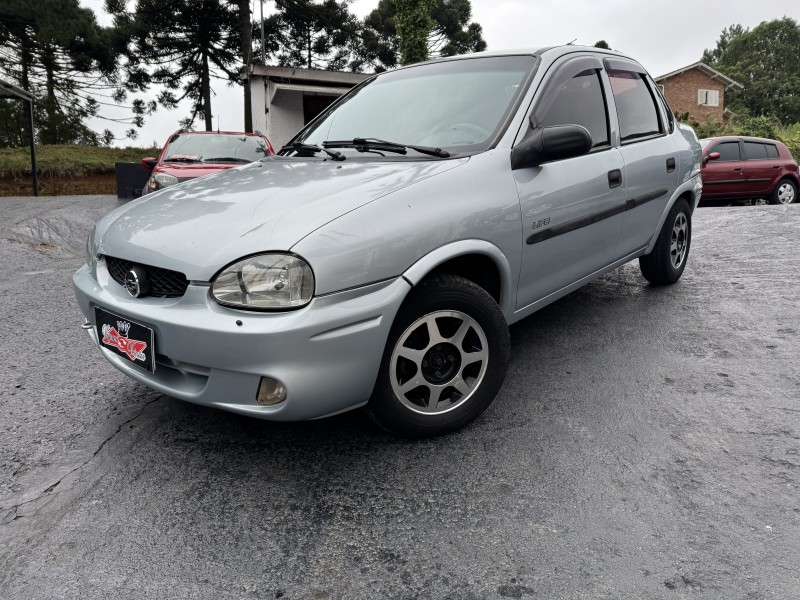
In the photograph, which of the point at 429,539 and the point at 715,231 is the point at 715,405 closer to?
the point at 429,539

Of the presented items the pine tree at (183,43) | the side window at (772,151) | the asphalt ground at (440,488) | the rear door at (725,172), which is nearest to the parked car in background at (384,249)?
the asphalt ground at (440,488)

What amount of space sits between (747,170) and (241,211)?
41.6ft

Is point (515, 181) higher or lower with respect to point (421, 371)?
higher

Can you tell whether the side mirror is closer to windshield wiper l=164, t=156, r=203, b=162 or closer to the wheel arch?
the wheel arch

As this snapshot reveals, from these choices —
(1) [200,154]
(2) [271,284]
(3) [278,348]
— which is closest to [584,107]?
(2) [271,284]

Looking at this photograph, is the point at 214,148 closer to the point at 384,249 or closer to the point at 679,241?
the point at 679,241

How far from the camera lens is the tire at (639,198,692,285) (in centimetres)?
464

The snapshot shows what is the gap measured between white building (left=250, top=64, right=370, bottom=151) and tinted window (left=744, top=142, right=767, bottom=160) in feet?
32.4

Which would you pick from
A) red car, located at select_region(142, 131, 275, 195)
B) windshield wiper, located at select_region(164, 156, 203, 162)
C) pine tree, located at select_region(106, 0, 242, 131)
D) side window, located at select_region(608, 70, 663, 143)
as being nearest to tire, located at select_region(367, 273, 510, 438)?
side window, located at select_region(608, 70, 663, 143)

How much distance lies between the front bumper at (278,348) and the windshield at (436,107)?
107cm

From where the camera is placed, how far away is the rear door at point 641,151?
12.7 ft

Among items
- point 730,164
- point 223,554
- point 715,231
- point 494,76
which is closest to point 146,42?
point 730,164

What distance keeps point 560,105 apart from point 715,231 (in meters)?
5.22

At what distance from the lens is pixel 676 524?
2.12 m
